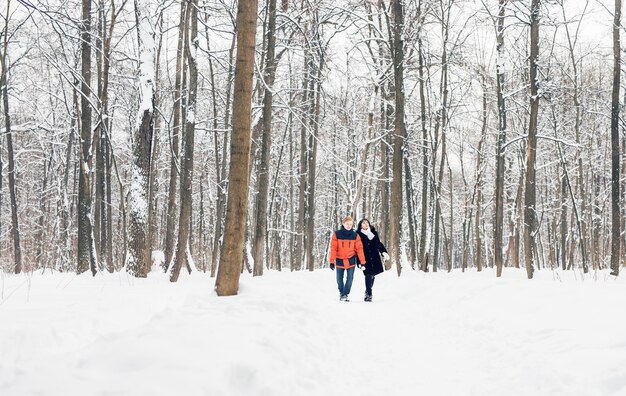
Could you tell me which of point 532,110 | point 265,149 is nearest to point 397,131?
point 532,110

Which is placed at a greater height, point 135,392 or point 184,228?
point 184,228

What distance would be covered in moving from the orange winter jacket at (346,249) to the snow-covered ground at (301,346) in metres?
2.30

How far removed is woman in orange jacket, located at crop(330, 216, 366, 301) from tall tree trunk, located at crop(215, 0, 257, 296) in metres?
3.67

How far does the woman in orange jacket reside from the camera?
388 inches

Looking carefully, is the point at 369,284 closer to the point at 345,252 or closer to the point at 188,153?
the point at 345,252

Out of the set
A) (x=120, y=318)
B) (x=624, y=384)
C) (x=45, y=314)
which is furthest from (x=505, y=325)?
(x=45, y=314)

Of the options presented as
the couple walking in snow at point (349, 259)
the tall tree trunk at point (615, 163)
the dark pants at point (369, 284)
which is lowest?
the dark pants at point (369, 284)

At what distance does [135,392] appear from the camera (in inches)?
120

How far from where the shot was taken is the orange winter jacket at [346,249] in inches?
390

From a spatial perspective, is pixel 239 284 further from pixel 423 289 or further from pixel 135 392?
pixel 423 289

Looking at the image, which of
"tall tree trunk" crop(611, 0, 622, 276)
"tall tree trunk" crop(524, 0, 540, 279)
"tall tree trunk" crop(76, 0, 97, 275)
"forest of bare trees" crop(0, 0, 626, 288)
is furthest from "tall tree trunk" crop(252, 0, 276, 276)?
"tall tree trunk" crop(611, 0, 622, 276)

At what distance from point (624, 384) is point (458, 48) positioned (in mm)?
17180

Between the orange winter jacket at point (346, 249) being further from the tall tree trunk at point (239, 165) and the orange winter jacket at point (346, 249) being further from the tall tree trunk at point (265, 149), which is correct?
the tall tree trunk at point (239, 165)

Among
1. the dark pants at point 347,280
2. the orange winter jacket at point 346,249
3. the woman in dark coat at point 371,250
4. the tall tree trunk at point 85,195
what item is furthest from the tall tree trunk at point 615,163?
the tall tree trunk at point 85,195
